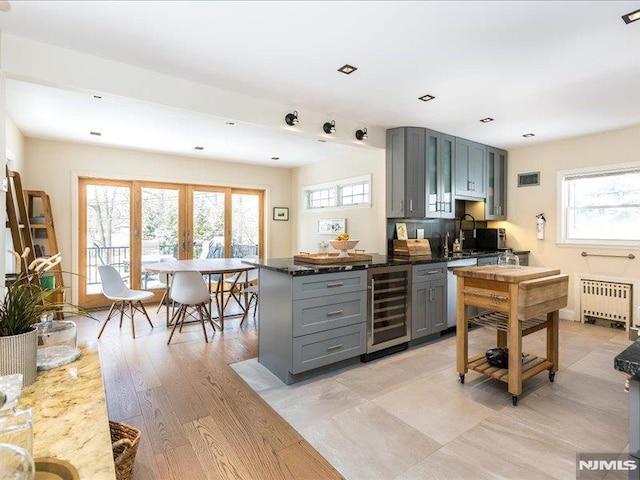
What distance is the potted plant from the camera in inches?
46.1

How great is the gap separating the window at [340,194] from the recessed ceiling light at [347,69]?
216 cm

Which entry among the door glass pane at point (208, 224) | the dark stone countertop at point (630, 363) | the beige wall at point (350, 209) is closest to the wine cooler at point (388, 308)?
the beige wall at point (350, 209)

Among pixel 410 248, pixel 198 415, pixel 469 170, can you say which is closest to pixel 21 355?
pixel 198 415

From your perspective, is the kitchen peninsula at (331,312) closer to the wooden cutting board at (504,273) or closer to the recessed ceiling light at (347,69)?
the wooden cutting board at (504,273)

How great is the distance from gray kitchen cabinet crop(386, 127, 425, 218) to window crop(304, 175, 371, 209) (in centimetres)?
73

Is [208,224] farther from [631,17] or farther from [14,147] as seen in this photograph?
[631,17]

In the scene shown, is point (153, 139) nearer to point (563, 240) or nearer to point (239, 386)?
point (239, 386)

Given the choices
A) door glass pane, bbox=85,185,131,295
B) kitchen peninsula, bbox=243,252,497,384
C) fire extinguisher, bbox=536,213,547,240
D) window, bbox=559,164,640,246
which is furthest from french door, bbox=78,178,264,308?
window, bbox=559,164,640,246

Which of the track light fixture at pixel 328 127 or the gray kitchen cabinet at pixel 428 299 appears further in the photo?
the track light fixture at pixel 328 127

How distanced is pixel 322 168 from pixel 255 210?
162 cm

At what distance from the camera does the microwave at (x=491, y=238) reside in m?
5.16

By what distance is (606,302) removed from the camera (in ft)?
14.1

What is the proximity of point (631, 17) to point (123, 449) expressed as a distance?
3.51 meters

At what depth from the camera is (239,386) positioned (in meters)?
2.70
